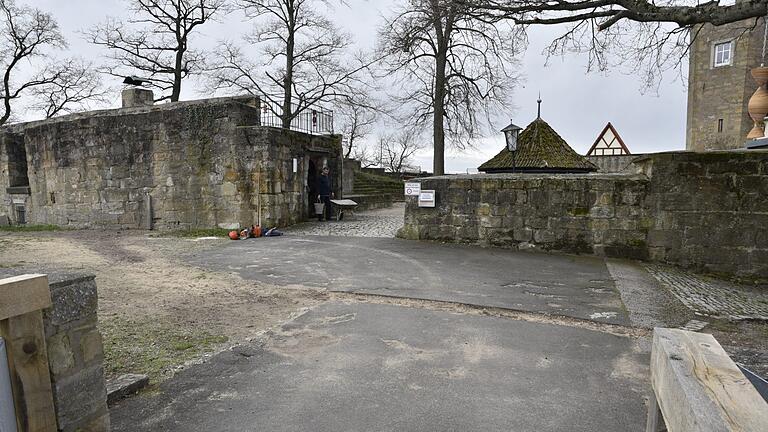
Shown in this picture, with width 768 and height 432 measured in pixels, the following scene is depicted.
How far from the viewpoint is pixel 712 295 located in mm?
6262

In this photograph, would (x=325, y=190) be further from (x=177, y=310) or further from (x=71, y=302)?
(x=71, y=302)

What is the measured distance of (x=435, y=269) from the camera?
24.6 feet

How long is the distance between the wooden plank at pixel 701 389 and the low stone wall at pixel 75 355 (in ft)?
8.80

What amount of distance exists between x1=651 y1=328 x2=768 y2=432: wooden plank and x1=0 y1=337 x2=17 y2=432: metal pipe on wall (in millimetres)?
2581

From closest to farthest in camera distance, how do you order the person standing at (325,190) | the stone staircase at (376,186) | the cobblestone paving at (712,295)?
the cobblestone paving at (712,295)
the person standing at (325,190)
the stone staircase at (376,186)

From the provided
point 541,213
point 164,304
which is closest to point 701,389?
point 164,304

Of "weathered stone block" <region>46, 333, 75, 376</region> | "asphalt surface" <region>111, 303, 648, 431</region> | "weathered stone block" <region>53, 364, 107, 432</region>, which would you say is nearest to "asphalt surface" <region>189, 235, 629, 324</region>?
"asphalt surface" <region>111, 303, 648, 431</region>

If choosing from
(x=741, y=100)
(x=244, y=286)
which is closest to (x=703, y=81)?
(x=741, y=100)

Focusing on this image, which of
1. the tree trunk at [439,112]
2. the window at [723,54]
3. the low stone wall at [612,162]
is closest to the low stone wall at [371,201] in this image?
the tree trunk at [439,112]

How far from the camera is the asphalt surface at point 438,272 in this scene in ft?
18.6

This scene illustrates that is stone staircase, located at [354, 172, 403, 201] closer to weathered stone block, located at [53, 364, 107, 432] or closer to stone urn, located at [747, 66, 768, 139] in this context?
stone urn, located at [747, 66, 768, 139]

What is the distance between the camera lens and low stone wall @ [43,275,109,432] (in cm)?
222

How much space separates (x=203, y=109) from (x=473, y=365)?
11.5 metres

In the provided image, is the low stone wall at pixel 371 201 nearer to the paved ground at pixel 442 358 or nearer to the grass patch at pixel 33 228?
the grass patch at pixel 33 228
